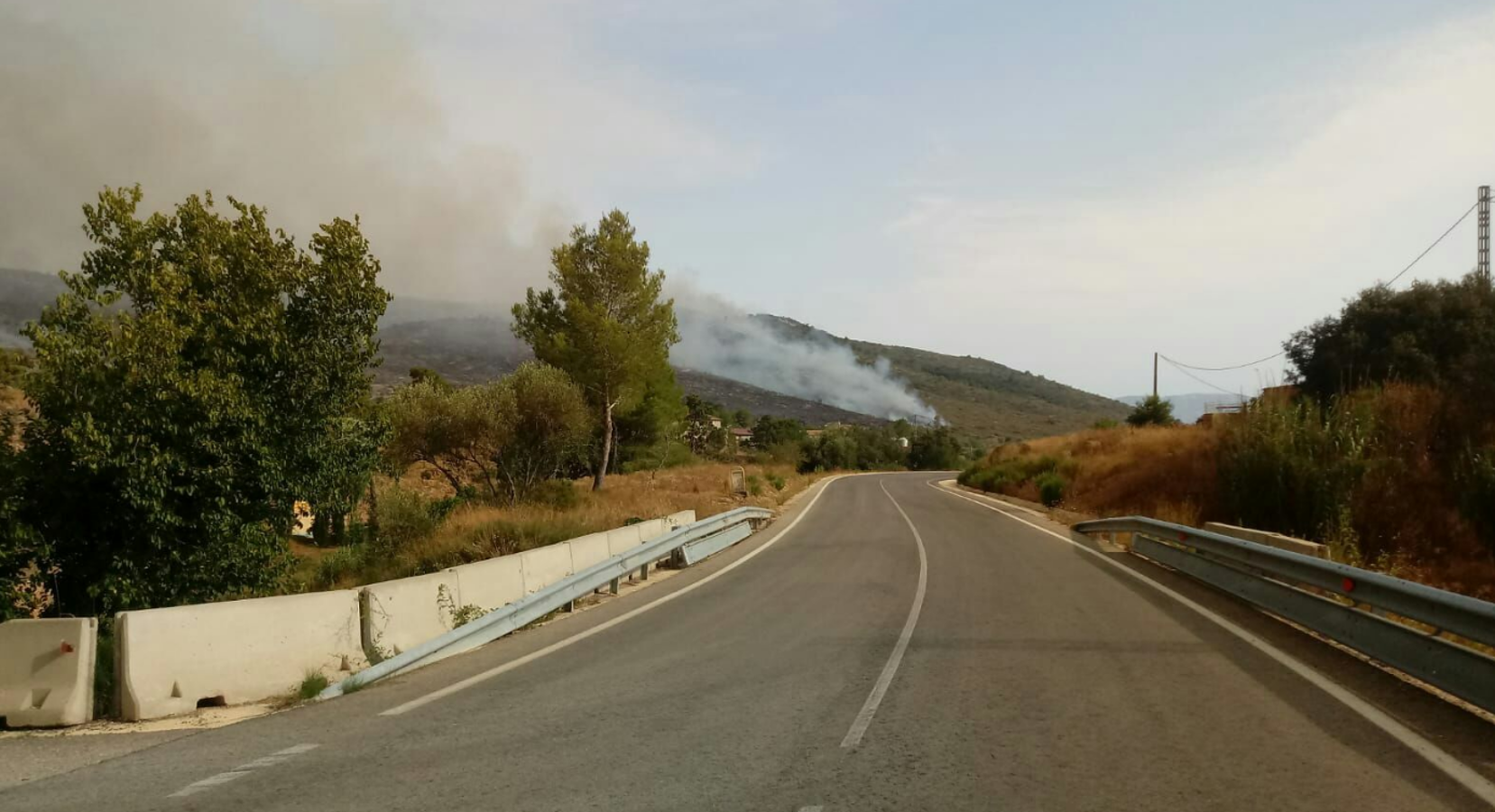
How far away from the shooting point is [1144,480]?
2805 cm

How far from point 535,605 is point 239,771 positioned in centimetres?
502

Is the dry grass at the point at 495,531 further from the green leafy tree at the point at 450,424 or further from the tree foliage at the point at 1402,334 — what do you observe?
the tree foliage at the point at 1402,334

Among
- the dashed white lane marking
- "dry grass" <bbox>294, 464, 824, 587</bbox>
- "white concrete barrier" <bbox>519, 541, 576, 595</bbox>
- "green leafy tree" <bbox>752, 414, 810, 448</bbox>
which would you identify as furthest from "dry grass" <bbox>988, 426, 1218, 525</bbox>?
"green leafy tree" <bbox>752, 414, 810, 448</bbox>

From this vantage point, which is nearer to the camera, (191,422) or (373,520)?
(191,422)

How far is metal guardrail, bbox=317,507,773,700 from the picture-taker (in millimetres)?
8297

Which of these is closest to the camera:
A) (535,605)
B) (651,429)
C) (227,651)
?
(227,651)

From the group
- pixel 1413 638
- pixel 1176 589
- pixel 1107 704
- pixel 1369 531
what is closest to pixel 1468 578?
pixel 1369 531

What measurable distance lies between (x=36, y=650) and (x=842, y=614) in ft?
25.2

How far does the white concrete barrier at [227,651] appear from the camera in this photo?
6980 mm

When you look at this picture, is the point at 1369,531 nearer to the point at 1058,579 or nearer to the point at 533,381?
the point at 1058,579

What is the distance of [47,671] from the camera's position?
698 cm

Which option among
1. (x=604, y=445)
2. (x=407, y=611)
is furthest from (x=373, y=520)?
(x=407, y=611)

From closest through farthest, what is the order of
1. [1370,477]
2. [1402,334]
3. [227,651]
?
1. [227,651]
2. [1370,477]
3. [1402,334]

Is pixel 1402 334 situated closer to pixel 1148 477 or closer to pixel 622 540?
pixel 1148 477
